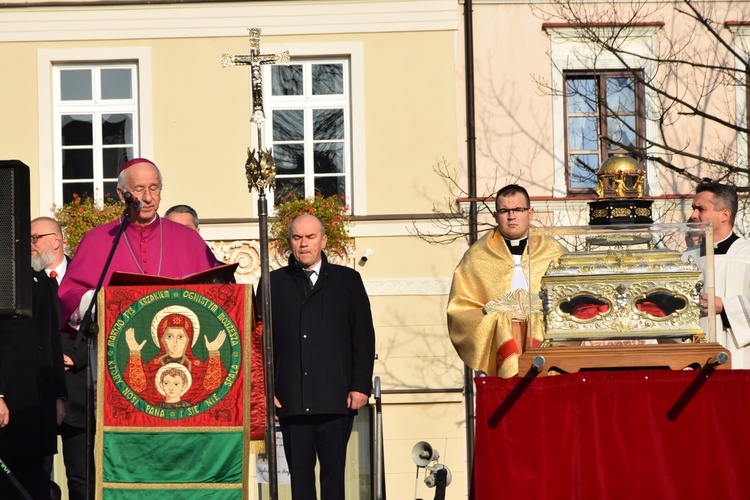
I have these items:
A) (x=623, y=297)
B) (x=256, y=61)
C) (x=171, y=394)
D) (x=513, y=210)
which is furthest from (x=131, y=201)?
(x=623, y=297)

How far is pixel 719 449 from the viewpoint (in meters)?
6.85

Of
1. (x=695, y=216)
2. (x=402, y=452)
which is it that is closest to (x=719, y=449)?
(x=695, y=216)

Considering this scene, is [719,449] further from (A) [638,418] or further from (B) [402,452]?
(B) [402,452]

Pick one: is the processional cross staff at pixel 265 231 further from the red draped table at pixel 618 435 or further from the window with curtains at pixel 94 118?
the window with curtains at pixel 94 118

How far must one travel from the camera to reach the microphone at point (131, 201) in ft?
26.1

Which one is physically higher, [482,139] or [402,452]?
[482,139]

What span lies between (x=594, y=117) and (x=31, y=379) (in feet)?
32.3

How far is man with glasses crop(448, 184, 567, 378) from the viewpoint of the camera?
27.2ft

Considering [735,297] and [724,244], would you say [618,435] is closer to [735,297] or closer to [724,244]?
[735,297]

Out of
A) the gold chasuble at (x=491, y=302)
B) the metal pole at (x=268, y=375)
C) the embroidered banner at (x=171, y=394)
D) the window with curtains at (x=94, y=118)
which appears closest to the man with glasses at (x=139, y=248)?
the embroidered banner at (x=171, y=394)

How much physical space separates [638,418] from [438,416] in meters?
9.49

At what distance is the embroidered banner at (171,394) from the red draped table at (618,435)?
1416 mm

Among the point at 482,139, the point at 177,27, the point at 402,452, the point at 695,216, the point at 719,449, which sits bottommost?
the point at 402,452

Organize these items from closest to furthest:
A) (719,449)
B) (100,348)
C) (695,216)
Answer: (719,449) < (100,348) < (695,216)
